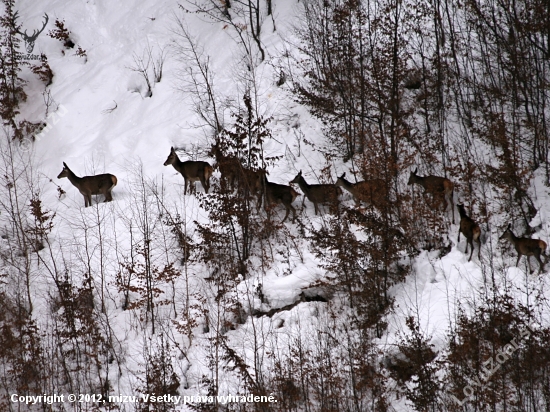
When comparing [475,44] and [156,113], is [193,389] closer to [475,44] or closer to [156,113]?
[156,113]

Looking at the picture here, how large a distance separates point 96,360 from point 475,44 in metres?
17.9

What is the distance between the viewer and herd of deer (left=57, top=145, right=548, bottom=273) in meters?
12.3

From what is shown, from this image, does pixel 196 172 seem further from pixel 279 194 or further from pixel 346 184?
pixel 346 184

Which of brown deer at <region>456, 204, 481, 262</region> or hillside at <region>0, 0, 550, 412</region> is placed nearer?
hillside at <region>0, 0, 550, 412</region>

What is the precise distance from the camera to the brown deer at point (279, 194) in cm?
1564

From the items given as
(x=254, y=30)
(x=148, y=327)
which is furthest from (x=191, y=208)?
(x=254, y=30)

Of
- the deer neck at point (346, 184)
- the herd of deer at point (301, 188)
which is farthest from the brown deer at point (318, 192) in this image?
the deer neck at point (346, 184)

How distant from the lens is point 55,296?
15.2 m

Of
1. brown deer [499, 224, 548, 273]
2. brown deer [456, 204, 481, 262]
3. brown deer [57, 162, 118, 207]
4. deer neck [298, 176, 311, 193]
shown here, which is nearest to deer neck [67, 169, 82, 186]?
brown deer [57, 162, 118, 207]

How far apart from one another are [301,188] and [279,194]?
77cm

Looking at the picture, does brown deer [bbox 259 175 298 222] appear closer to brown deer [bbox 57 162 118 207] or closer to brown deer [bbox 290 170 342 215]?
brown deer [bbox 290 170 342 215]

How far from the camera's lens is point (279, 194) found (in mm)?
15734

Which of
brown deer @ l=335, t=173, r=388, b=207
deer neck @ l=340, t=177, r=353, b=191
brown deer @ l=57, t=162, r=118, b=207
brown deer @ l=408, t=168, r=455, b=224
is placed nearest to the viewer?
brown deer @ l=335, t=173, r=388, b=207

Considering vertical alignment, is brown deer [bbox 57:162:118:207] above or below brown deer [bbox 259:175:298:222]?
above
